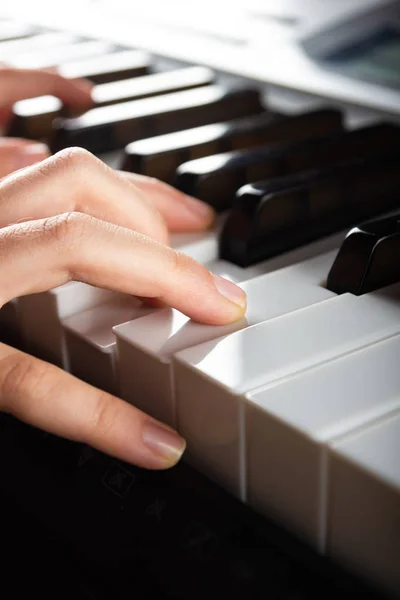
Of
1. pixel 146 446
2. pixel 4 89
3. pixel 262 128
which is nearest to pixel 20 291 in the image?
pixel 146 446

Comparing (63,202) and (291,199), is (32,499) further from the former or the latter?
(291,199)

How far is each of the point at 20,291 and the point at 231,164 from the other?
1.19ft

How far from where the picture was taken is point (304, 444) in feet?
2.06

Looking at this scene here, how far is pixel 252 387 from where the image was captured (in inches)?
26.9

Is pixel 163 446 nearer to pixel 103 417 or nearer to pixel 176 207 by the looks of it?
pixel 103 417

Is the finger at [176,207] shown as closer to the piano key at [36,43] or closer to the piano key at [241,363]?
the piano key at [241,363]

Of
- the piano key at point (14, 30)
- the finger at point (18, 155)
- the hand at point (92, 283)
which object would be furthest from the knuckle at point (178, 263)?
the piano key at point (14, 30)

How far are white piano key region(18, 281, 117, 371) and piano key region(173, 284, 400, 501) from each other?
0.20m

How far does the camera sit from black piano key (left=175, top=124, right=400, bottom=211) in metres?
1.06

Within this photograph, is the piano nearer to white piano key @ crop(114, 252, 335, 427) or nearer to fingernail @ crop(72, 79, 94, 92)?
white piano key @ crop(114, 252, 335, 427)

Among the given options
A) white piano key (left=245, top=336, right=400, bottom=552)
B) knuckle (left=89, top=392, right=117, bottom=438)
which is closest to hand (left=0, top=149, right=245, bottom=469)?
knuckle (left=89, top=392, right=117, bottom=438)

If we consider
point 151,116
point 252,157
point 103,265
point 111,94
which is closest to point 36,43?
point 111,94

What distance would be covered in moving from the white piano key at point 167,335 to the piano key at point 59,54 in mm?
810

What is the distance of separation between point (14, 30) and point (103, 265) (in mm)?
1123
